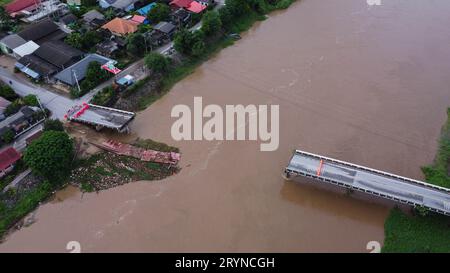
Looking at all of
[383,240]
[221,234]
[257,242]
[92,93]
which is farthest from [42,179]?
[383,240]

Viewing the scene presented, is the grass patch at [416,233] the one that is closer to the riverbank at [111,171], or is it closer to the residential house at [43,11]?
the riverbank at [111,171]

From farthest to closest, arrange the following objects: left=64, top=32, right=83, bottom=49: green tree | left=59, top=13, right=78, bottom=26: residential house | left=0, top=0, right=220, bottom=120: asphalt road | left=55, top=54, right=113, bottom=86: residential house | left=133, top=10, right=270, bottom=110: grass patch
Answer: left=59, top=13, right=78, bottom=26: residential house < left=64, top=32, right=83, bottom=49: green tree < left=133, top=10, right=270, bottom=110: grass patch < left=55, top=54, right=113, bottom=86: residential house < left=0, top=0, right=220, bottom=120: asphalt road

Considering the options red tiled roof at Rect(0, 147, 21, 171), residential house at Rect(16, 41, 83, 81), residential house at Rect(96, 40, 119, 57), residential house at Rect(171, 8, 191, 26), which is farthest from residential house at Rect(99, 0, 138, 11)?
red tiled roof at Rect(0, 147, 21, 171)

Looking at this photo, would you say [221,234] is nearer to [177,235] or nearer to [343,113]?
[177,235]

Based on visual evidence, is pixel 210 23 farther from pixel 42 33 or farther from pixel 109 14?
pixel 42 33

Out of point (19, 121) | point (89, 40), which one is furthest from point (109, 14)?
point (19, 121)

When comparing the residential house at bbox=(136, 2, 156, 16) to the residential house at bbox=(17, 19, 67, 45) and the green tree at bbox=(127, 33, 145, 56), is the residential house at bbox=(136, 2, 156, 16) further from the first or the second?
the residential house at bbox=(17, 19, 67, 45)
